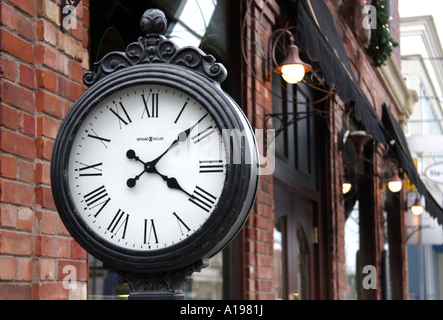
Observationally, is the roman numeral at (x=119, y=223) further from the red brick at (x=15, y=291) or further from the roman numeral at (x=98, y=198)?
the red brick at (x=15, y=291)

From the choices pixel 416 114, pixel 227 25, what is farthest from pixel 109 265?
pixel 416 114

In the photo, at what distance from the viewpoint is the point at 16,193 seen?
2578 mm

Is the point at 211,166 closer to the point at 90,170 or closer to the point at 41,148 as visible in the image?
the point at 90,170

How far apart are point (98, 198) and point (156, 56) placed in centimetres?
39

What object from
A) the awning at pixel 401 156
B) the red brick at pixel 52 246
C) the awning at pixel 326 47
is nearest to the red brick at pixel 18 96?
the red brick at pixel 52 246

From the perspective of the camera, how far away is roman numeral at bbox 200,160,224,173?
180 centimetres

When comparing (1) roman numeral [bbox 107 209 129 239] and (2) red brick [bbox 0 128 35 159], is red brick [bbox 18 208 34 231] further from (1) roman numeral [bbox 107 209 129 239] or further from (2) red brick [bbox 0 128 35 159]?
(1) roman numeral [bbox 107 209 129 239]

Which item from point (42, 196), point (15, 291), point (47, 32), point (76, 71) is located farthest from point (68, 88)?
point (15, 291)

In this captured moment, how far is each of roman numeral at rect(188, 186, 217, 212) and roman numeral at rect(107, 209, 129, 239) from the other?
0.17 meters

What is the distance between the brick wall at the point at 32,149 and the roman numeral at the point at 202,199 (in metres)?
0.93

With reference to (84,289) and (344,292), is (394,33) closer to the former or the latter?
(344,292)

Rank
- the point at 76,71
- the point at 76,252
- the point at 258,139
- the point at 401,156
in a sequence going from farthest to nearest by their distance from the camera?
the point at 401,156 → the point at 258,139 → the point at 76,71 → the point at 76,252
